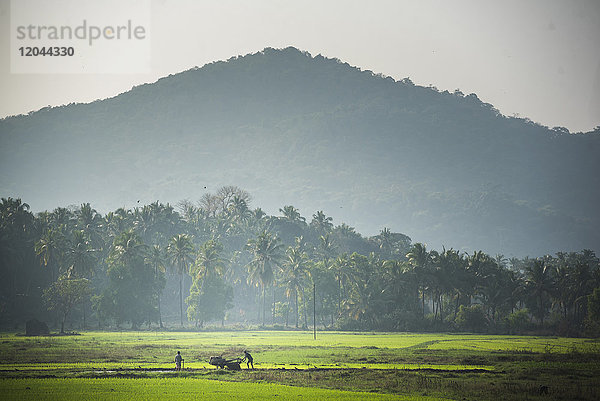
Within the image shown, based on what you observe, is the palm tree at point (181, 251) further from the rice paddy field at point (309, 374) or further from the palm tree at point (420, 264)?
the rice paddy field at point (309, 374)

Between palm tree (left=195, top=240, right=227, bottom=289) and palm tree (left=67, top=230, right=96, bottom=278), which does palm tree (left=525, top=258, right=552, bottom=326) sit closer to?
palm tree (left=195, top=240, right=227, bottom=289)

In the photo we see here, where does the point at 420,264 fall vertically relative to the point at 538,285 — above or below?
above

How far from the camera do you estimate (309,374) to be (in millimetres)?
55312

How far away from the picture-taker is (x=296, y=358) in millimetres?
71125

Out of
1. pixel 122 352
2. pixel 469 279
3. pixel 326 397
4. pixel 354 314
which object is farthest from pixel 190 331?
pixel 326 397

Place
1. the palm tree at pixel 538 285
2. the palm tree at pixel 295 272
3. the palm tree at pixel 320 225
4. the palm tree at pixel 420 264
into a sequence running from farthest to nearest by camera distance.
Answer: the palm tree at pixel 320 225 < the palm tree at pixel 295 272 < the palm tree at pixel 420 264 < the palm tree at pixel 538 285

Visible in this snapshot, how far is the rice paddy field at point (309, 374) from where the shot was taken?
4534 cm

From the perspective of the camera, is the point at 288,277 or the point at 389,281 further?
the point at 288,277

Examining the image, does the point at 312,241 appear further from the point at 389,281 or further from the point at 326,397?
the point at 326,397

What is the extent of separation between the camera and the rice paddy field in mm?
45344

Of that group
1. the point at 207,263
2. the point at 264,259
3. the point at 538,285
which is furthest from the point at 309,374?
the point at 264,259

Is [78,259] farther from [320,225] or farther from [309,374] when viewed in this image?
[309,374]

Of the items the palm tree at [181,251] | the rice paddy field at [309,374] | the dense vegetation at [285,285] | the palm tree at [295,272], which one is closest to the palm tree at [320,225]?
the dense vegetation at [285,285]

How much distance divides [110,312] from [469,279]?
60.8 m
